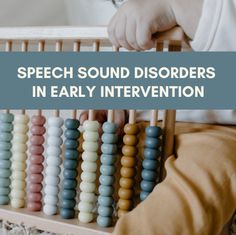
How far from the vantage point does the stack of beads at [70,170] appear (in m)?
0.71

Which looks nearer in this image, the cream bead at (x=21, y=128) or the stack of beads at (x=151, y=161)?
the stack of beads at (x=151, y=161)

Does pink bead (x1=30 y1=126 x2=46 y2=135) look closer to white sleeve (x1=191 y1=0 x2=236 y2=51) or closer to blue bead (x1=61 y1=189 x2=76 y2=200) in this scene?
blue bead (x1=61 y1=189 x2=76 y2=200)

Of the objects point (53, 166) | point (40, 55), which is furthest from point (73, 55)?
point (53, 166)

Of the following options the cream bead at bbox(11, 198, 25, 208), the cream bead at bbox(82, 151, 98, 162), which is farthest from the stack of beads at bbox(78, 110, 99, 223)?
the cream bead at bbox(11, 198, 25, 208)

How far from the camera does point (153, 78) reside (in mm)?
664

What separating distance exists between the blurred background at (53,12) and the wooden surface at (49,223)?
466 millimetres

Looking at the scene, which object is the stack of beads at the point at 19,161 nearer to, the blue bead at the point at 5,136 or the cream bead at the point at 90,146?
the blue bead at the point at 5,136

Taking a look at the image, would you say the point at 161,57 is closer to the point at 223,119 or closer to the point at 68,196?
the point at 223,119

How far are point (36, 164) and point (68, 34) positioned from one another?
20 cm

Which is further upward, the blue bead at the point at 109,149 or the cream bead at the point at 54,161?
the blue bead at the point at 109,149

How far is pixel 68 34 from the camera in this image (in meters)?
0.69

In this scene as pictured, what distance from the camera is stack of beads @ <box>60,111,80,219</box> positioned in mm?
706

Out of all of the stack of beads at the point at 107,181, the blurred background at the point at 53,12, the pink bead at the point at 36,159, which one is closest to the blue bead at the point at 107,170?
the stack of beads at the point at 107,181

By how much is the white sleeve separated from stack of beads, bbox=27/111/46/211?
26 cm
